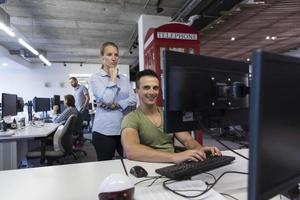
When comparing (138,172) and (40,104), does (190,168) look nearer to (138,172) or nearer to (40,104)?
(138,172)

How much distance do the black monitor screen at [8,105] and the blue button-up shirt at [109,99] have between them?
5.83ft

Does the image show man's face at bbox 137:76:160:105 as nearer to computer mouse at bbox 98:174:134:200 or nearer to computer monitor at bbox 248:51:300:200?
computer mouse at bbox 98:174:134:200

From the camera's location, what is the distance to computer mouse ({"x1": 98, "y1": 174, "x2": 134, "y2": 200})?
2.73 feet

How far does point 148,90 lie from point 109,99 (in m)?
0.62

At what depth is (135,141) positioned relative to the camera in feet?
5.00

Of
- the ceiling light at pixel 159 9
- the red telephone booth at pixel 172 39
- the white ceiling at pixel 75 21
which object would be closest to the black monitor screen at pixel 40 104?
the white ceiling at pixel 75 21

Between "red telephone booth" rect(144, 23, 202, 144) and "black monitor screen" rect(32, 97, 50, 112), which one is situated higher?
"red telephone booth" rect(144, 23, 202, 144)

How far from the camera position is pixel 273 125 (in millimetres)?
614

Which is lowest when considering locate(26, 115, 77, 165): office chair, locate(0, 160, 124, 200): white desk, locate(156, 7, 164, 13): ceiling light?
locate(26, 115, 77, 165): office chair

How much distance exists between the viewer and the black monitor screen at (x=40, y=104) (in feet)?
19.2

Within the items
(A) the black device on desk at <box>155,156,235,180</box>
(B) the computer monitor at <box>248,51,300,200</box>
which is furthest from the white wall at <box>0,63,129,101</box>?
(B) the computer monitor at <box>248,51,300,200</box>

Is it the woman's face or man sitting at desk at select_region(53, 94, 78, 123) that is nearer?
the woman's face

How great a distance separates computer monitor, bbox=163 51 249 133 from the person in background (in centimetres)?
112

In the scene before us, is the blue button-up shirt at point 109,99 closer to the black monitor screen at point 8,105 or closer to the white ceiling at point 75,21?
the black monitor screen at point 8,105
